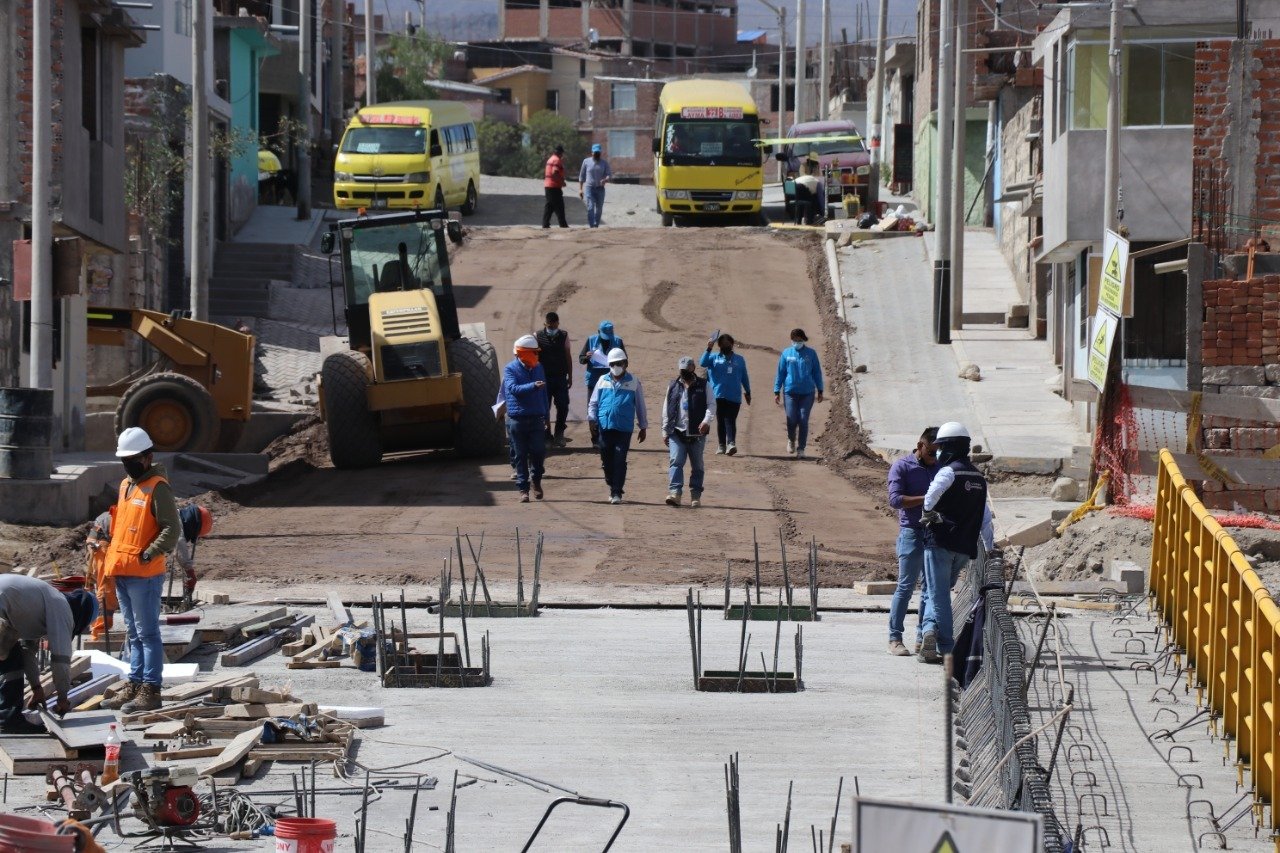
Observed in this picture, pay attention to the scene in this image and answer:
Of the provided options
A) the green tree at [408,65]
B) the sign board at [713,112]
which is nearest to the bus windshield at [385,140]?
the sign board at [713,112]

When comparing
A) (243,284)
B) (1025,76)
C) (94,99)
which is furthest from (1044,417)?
(243,284)

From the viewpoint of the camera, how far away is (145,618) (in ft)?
36.8

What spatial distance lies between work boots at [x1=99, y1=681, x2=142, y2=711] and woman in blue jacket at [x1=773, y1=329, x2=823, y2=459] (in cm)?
1358

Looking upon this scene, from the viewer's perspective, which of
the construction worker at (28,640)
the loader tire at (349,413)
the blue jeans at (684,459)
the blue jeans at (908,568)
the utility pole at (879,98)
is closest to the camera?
the construction worker at (28,640)

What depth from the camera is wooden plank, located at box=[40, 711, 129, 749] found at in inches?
392

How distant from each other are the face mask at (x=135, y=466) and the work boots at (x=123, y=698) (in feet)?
4.00

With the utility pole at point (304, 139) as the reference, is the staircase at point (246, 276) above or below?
below

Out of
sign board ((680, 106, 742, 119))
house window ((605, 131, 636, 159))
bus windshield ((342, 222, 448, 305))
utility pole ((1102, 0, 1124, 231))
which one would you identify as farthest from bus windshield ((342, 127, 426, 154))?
house window ((605, 131, 636, 159))

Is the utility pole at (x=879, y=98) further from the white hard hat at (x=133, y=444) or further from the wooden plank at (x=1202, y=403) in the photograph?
the white hard hat at (x=133, y=444)

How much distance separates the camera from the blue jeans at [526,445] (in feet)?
65.9

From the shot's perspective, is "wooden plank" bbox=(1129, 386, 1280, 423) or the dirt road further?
"wooden plank" bbox=(1129, 386, 1280, 423)

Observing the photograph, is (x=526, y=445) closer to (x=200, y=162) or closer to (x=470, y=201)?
(x=200, y=162)

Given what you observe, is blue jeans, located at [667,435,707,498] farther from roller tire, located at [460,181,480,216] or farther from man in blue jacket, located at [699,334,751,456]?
roller tire, located at [460,181,480,216]

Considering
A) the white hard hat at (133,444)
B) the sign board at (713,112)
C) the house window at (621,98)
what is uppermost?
the house window at (621,98)
